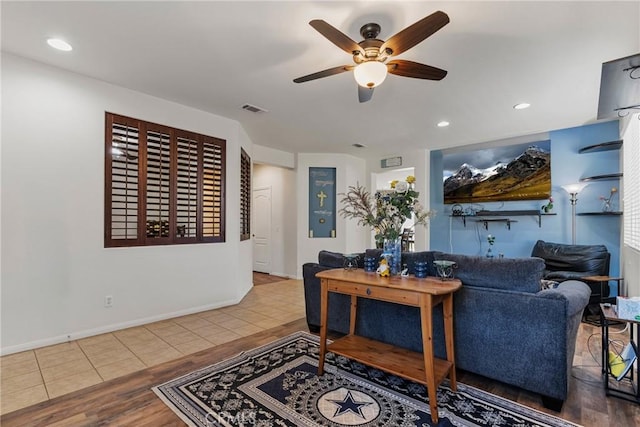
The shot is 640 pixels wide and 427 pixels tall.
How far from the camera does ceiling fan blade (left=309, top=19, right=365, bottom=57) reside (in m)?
1.81

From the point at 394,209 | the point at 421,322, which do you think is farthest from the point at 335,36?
the point at 421,322

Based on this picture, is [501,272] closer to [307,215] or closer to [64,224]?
[64,224]

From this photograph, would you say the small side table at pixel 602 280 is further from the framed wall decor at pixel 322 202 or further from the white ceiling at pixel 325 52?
the framed wall decor at pixel 322 202

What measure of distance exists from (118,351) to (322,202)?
14.7 ft

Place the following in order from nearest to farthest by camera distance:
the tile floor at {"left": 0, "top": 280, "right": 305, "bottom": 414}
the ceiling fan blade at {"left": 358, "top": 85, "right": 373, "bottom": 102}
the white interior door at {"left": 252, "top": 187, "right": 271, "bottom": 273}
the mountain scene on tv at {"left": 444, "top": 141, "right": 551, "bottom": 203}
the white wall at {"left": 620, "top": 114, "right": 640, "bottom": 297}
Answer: the tile floor at {"left": 0, "top": 280, "right": 305, "bottom": 414}, the ceiling fan blade at {"left": 358, "top": 85, "right": 373, "bottom": 102}, the white wall at {"left": 620, "top": 114, "right": 640, "bottom": 297}, the mountain scene on tv at {"left": 444, "top": 141, "right": 551, "bottom": 203}, the white interior door at {"left": 252, "top": 187, "right": 271, "bottom": 273}

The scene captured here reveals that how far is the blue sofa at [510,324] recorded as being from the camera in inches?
75.2

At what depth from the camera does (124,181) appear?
3447mm

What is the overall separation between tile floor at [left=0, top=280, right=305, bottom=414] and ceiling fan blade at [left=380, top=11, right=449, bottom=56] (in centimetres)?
300

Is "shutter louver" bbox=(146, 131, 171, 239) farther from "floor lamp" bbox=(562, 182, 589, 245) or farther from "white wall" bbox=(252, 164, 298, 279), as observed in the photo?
"floor lamp" bbox=(562, 182, 589, 245)

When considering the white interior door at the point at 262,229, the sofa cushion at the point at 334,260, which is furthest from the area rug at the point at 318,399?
the white interior door at the point at 262,229

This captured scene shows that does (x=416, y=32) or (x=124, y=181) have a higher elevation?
(x=416, y=32)

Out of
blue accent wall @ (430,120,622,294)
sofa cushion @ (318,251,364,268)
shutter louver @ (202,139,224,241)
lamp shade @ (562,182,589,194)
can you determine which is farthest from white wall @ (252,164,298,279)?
lamp shade @ (562,182,589,194)

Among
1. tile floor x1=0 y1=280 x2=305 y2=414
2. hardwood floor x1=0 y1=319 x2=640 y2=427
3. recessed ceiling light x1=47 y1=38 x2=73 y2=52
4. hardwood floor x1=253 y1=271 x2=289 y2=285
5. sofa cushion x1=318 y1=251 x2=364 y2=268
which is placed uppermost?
recessed ceiling light x1=47 y1=38 x2=73 y2=52

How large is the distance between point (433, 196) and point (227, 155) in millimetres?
4045
